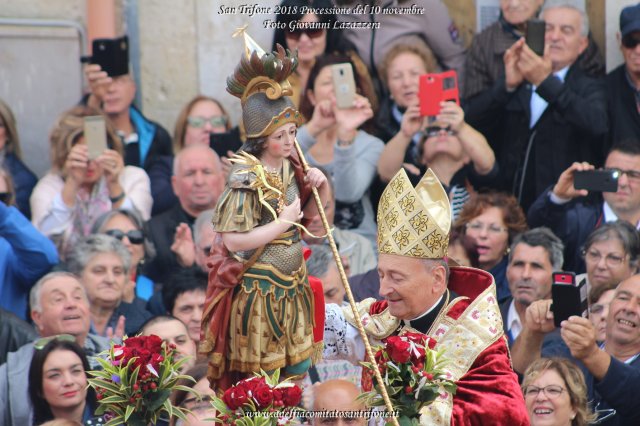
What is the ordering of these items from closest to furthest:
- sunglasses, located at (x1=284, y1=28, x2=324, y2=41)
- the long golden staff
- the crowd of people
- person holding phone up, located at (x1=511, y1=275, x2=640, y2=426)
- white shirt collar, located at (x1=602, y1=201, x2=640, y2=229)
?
the long golden staff
person holding phone up, located at (x1=511, y1=275, x2=640, y2=426)
the crowd of people
white shirt collar, located at (x1=602, y1=201, x2=640, y2=229)
sunglasses, located at (x1=284, y1=28, x2=324, y2=41)

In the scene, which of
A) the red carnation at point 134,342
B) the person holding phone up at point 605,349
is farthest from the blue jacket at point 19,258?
the red carnation at point 134,342

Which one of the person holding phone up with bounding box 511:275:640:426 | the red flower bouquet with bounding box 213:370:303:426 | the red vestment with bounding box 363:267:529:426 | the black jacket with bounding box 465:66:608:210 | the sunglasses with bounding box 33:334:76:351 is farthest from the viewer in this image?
the black jacket with bounding box 465:66:608:210

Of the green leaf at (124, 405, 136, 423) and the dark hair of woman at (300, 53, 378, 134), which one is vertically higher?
the dark hair of woman at (300, 53, 378, 134)

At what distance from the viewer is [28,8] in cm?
1391

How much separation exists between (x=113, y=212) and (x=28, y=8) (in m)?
2.60


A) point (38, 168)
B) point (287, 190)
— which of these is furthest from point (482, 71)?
point (287, 190)

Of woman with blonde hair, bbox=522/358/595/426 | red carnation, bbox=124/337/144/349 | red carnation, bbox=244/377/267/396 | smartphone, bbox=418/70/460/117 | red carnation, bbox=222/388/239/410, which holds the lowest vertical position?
woman with blonde hair, bbox=522/358/595/426

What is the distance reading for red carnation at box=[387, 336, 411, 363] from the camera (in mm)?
7711

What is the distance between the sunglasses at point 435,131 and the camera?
1250cm

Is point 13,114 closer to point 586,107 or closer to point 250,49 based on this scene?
point 586,107

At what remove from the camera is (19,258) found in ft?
37.5

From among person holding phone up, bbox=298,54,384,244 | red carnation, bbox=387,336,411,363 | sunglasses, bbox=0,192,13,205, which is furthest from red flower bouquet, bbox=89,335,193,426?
person holding phone up, bbox=298,54,384,244

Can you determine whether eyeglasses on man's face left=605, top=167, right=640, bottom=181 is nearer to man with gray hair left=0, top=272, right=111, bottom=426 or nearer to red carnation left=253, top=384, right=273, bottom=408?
man with gray hair left=0, top=272, right=111, bottom=426

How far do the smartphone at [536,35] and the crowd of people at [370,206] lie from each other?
2.6 inches
